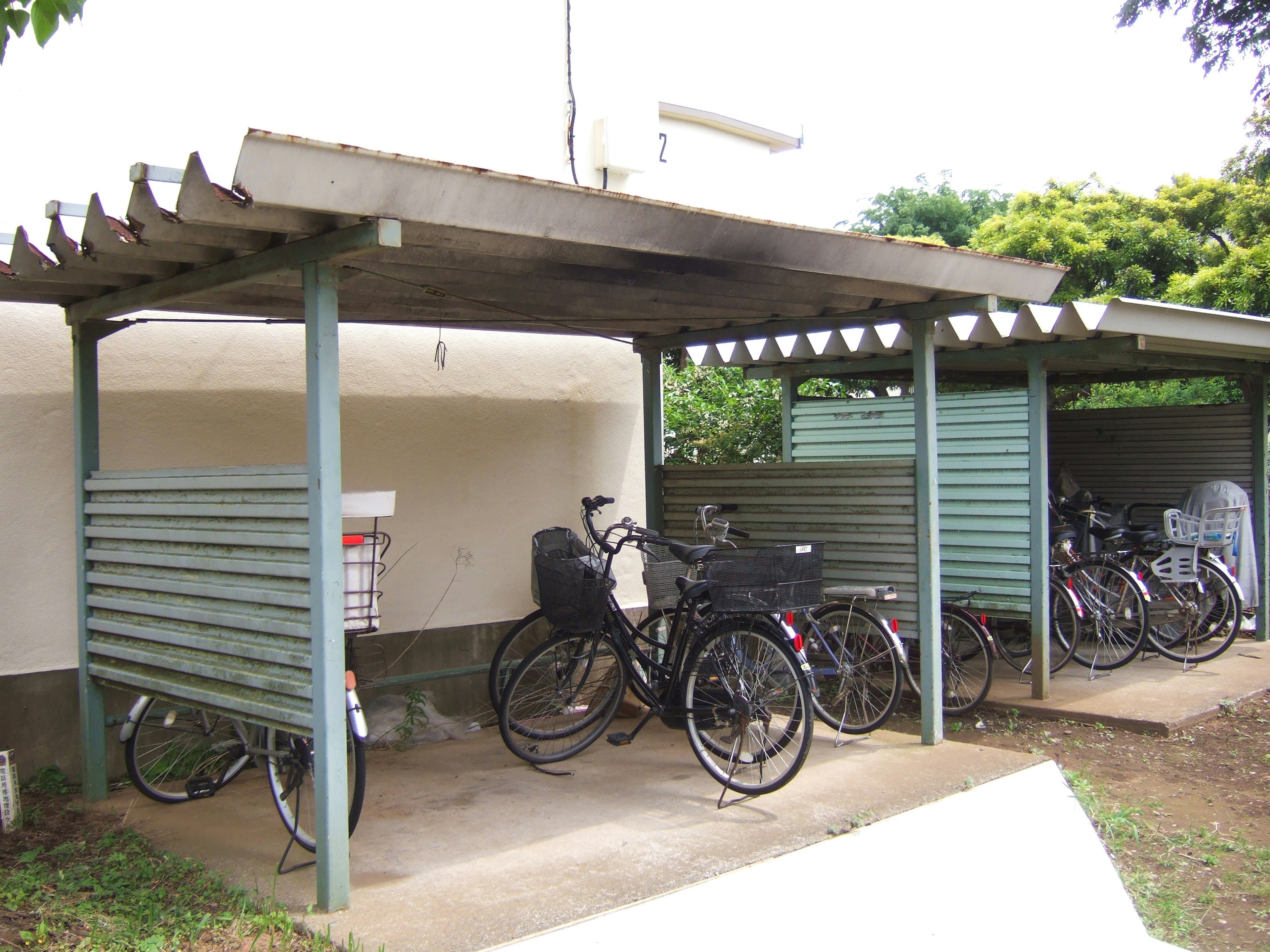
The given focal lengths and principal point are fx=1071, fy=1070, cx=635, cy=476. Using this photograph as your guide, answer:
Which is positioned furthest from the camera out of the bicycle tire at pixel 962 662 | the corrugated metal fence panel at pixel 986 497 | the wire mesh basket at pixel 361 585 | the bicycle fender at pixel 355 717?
the corrugated metal fence panel at pixel 986 497

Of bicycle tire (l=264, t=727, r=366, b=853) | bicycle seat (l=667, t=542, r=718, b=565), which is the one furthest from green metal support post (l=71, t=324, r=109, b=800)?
bicycle seat (l=667, t=542, r=718, b=565)

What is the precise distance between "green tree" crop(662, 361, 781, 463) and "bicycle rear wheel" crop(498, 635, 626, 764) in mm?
5416

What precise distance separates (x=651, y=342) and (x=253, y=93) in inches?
102

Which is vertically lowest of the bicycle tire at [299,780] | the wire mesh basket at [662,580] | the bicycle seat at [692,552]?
the bicycle tire at [299,780]

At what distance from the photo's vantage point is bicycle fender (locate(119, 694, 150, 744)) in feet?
15.3

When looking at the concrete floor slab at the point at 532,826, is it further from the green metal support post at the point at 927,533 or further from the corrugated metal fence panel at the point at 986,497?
the corrugated metal fence panel at the point at 986,497

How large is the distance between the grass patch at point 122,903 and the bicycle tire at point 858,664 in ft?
Answer: 9.44

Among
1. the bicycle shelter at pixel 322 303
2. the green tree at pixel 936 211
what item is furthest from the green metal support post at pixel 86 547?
the green tree at pixel 936 211

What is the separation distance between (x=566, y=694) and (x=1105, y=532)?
503cm

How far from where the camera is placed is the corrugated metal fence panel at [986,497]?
22.7 ft

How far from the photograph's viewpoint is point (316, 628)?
353cm

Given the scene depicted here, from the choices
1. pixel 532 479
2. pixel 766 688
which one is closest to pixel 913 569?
pixel 766 688

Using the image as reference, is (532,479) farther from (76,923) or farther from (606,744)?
(76,923)

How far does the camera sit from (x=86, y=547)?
4773 millimetres
